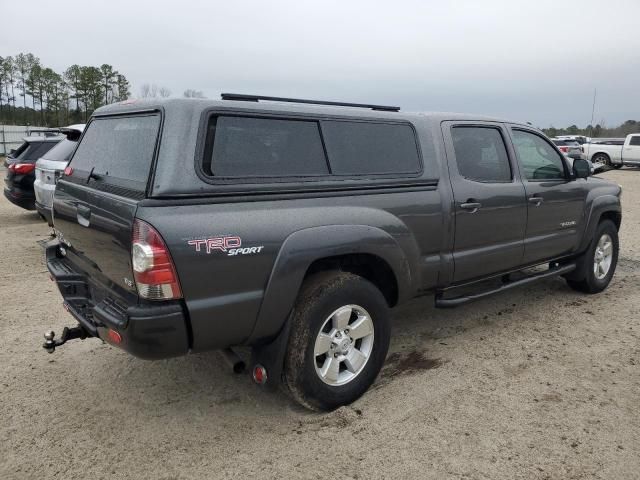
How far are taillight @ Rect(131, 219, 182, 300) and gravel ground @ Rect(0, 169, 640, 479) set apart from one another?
0.98 meters

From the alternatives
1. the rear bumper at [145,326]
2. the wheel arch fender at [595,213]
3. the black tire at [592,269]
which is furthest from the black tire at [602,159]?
the rear bumper at [145,326]

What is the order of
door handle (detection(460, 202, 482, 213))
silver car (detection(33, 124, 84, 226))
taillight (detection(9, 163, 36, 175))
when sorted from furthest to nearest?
1. taillight (detection(9, 163, 36, 175))
2. silver car (detection(33, 124, 84, 226))
3. door handle (detection(460, 202, 482, 213))

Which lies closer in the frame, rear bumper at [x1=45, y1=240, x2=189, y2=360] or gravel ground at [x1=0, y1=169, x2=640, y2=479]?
rear bumper at [x1=45, y1=240, x2=189, y2=360]

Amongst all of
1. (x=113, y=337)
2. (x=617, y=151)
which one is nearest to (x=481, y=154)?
(x=113, y=337)

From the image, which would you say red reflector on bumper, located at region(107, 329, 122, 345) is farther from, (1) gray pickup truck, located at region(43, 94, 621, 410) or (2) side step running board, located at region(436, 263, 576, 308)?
(2) side step running board, located at region(436, 263, 576, 308)

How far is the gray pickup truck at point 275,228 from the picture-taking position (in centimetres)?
265

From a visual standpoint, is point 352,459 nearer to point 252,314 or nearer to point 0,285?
point 252,314

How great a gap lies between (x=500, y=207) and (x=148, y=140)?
2.88 metres

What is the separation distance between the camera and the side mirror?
5.12 m

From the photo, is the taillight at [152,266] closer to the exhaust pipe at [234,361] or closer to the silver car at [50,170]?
the exhaust pipe at [234,361]

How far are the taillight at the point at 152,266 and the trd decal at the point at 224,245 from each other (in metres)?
0.15

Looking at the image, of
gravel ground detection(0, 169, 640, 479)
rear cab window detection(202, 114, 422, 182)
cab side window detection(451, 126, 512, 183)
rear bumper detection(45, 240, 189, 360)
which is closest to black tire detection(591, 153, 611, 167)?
gravel ground detection(0, 169, 640, 479)

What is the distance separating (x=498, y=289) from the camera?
454 centimetres

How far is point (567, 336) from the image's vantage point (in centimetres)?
458
